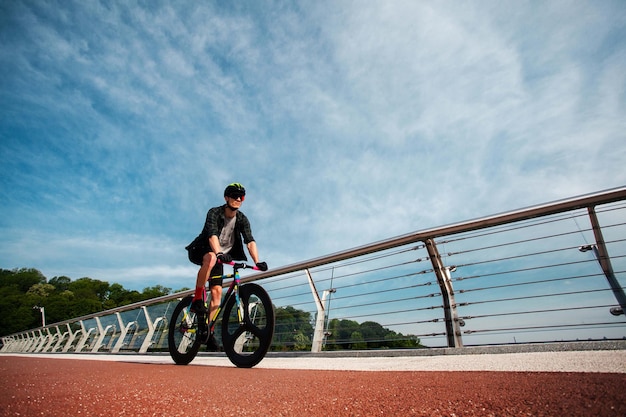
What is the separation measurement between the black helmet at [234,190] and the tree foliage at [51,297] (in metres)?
69.8

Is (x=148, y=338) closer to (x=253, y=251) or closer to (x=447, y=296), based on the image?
(x=253, y=251)

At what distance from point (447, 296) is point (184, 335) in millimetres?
3162

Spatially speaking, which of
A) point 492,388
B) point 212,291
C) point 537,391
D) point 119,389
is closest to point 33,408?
point 119,389

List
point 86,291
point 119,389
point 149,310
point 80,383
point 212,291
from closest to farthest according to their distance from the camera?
point 119,389, point 80,383, point 212,291, point 149,310, point 86,291

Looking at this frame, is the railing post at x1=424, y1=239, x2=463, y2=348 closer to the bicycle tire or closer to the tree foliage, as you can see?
the bicycle tire

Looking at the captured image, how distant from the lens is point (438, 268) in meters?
3.45

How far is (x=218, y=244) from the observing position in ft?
11.5

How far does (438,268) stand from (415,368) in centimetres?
143

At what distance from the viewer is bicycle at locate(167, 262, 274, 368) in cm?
321

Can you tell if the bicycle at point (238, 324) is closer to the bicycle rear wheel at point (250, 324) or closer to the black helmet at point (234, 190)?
Answer: the bicycle rear wheel at point (250, 324)

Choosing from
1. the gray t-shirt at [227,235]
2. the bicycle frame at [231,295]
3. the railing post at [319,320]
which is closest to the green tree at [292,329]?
the railing post at [319,320]

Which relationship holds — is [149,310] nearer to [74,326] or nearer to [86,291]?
[74,326]

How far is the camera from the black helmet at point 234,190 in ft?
12.3

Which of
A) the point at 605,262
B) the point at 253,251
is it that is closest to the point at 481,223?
the point at 605,262
